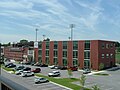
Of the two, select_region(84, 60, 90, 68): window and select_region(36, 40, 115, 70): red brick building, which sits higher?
select_region(36, 40, 115, 70): red brick building

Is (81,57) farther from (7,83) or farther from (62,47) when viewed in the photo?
(7,83)

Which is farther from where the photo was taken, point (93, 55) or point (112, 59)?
point (112, 59)

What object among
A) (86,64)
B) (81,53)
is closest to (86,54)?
(81,53)

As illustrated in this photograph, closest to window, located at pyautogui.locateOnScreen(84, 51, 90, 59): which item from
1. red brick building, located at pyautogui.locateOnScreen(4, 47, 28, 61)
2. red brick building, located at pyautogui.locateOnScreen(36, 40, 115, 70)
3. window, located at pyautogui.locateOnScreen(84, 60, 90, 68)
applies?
red brick building, located at pyautogui.locateOnScreen(36, 40, 115, 70)

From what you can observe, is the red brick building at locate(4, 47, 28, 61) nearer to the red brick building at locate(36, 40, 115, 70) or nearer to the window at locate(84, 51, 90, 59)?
the red brick building at locate(36, 40, 115, 70)

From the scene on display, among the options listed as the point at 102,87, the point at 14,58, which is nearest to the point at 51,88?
the point at 102,87

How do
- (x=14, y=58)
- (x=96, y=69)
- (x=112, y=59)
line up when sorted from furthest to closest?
(x=14, y=58)
(x=112, y=59)
(x=96, y=69)

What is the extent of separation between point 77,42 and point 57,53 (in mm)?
9392

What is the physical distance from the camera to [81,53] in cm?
6756

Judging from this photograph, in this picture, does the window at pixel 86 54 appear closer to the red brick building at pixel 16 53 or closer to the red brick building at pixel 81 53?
the red brick building at pixel 81 53

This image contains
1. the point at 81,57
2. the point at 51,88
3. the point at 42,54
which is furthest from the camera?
the point at 42,54

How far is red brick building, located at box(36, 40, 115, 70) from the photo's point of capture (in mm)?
64250

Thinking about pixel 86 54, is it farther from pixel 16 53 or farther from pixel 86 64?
pixel 16 53

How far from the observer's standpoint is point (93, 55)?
6444 cm
